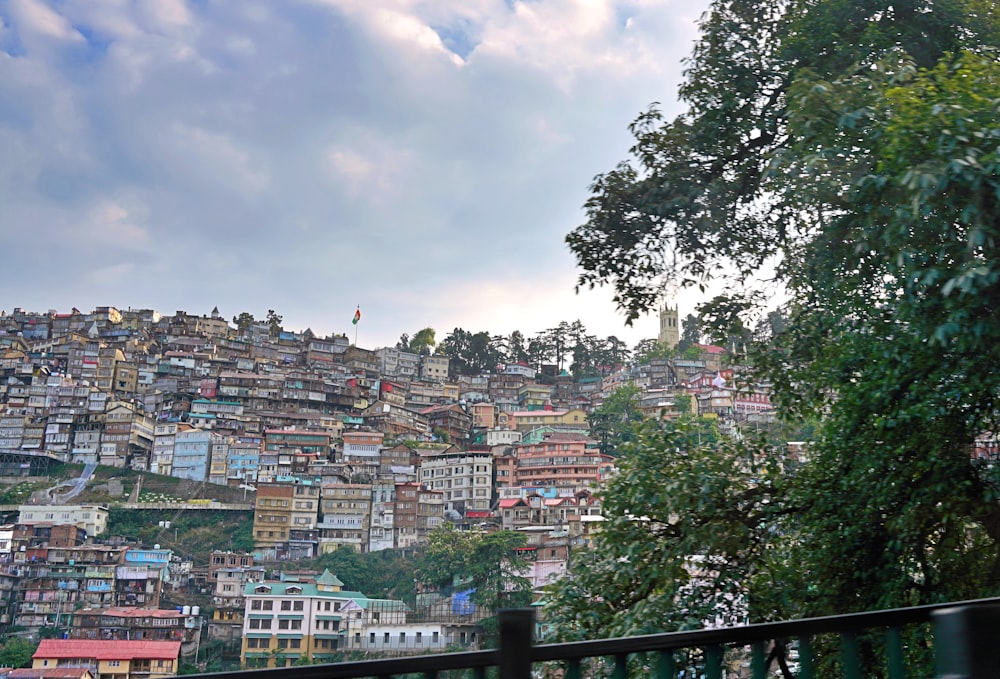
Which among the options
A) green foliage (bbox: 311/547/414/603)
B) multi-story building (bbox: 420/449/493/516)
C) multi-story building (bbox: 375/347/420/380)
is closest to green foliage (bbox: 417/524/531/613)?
green foliage (bbox: 311/547/414/603)

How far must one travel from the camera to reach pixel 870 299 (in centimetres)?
399

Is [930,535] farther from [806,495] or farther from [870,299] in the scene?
[870,299]

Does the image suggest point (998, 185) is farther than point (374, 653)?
No

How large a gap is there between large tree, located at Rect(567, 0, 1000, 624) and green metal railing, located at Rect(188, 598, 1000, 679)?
161cm

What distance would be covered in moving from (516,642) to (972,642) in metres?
0.69

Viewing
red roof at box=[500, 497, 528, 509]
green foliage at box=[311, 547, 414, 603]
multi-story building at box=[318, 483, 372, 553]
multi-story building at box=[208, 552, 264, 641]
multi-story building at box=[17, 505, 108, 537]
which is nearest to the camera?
green foliage at box=[311, 547, 414, 603]

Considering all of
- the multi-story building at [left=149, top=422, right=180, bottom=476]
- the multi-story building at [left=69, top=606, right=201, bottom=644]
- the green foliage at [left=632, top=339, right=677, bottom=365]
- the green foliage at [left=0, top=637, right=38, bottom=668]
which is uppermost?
the green foliage at [left=632, top=339, right=677, bottom=365]

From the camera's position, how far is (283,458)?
32.0 metres

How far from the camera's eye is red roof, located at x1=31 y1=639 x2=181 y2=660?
402 inches

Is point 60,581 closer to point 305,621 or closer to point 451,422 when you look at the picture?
point 305,621

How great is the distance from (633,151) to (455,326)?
4508cm

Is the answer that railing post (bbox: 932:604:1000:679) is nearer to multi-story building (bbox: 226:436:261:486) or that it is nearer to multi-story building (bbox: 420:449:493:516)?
multi-story building (bbox: 420:449:493:516)

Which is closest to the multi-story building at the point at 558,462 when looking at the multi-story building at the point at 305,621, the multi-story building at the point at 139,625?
the multi-story building at the point at 305,621

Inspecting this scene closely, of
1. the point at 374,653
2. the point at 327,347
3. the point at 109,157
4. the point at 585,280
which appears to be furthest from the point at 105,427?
the point at 585,280
